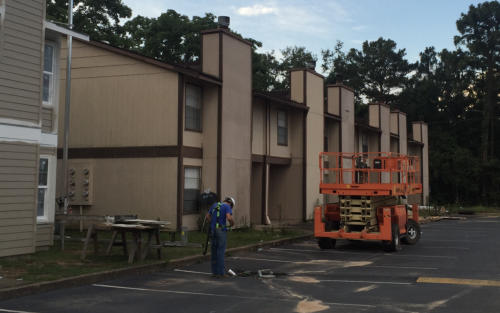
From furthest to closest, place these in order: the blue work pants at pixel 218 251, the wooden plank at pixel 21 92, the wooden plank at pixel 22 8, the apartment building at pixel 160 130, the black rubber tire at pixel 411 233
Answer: the apartment building at pixel 160 130 < the black rubber tire at pixel 411 233 < the wooden plank at pixel 22 8 < the wooden plank at pixel 21 92 < the blue work pants at pixel 218 251

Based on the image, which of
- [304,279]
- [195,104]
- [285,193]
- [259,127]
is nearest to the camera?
[304,279]

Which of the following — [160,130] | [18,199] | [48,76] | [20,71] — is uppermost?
[48,76]

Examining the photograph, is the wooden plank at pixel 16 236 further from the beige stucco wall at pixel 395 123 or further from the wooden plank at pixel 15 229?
the beige stucco wall at pixel 395 123

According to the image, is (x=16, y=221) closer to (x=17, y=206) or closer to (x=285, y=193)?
(x=17, y=206)

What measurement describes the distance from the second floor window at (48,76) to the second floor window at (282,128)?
44.2ft

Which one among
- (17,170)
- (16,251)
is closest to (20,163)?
(17,170)

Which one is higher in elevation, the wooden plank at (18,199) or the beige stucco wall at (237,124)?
the beige stucco wall at (237,124)

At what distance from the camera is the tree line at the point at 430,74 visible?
4634cm

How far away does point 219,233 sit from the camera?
1202 centimetres

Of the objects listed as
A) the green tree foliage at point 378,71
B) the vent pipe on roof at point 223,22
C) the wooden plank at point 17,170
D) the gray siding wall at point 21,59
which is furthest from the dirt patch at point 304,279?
the green tree foliage at point 378,71

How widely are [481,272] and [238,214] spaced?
11.0m

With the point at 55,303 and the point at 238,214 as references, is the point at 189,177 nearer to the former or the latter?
the point at 238,214

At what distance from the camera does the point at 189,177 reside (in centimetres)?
2028

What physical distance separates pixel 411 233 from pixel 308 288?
953cm
